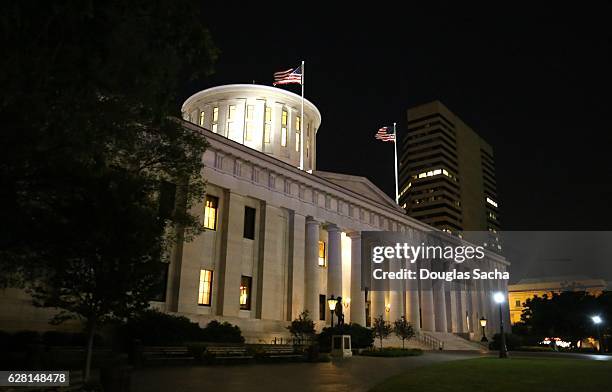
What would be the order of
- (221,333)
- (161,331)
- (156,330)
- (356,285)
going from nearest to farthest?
(156,330), (161,331), (221,333), (356,285)

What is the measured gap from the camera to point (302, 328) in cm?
3350

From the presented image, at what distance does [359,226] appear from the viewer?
4456cm

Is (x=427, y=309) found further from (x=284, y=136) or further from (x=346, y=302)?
(x=284, y=136)

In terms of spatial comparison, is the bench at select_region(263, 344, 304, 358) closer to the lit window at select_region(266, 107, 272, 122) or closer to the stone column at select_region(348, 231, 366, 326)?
the stone column at select_region(348, 231, 366, 326)

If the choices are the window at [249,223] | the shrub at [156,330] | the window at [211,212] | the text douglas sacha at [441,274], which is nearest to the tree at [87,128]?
the shrub at [156,330]

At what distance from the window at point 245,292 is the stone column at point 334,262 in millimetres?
7980

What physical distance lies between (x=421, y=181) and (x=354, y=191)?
12365 cm

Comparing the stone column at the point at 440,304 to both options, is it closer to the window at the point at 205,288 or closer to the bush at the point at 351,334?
the bush at the point at 351,334

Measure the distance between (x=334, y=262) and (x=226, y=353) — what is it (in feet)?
61.9

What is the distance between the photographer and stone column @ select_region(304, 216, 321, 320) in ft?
121

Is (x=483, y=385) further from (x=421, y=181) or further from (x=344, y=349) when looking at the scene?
(x=421, y=181)

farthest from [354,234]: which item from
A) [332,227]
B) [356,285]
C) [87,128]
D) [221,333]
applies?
[87,128]

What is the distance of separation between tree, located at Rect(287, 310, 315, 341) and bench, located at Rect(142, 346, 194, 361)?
12.5 m

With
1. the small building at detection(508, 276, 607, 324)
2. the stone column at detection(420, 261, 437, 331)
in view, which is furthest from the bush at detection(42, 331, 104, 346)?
the small building at detection(508, 276, 607, 324)
